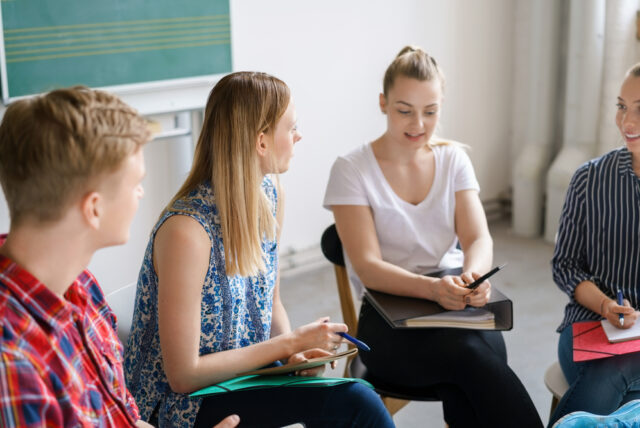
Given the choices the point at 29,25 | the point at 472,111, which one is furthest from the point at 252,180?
the point at 472,111

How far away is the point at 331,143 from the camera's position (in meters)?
3.95

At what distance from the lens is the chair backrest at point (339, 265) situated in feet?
7.13

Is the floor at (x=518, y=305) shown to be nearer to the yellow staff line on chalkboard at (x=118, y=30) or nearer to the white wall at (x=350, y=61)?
the white wall at (x=350, y=61)

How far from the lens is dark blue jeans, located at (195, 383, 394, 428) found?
4.97ft

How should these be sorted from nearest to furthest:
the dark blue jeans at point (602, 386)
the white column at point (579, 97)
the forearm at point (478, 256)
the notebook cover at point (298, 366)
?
1. the notebook cover at point (298, 366)
2. the dark blue jeans at point (602, 386)
3. the forearm at point (478, 256)
4. the white column at point (579, 97)

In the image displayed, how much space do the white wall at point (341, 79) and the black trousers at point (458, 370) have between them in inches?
65.3

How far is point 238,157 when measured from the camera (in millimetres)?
1563

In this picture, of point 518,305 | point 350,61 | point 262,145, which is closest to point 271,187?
→ point 262,145

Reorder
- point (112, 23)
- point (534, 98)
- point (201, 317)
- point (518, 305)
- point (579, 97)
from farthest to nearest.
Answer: point (534, 98), point (579, 97), point (518, 305), point (112, 23), point (201, 317)

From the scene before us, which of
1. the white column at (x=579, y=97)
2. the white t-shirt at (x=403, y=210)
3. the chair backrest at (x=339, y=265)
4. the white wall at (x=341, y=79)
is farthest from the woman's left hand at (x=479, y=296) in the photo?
the white column at (x=579, y=97)

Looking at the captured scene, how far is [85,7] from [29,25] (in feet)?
0.75

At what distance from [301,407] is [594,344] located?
76cm

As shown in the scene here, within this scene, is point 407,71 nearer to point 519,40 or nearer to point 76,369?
point 76,369

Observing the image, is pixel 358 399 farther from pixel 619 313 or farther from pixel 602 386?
pixel 619 313
